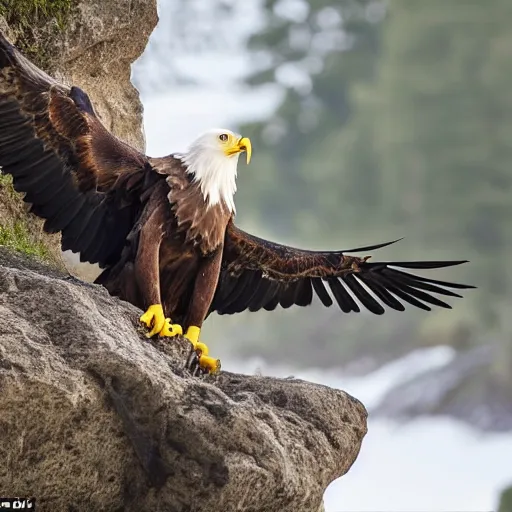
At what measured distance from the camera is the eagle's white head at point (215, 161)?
2.37 metres

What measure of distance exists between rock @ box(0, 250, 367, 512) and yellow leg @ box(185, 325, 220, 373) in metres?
0.22

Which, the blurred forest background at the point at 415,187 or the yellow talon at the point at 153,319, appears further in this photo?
the blurred forest background at the point at 415,187

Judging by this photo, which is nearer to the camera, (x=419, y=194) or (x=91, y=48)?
(x=91, y=48)

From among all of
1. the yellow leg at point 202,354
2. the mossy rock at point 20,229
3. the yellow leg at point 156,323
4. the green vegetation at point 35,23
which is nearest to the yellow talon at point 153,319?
the yellow leg at point 156,323

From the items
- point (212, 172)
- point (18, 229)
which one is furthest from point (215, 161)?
point (18, 229)

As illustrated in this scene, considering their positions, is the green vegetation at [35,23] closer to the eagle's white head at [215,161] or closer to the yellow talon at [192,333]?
the eagle's white head at [215,161]

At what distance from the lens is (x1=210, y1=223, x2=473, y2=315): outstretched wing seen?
2.54 meters

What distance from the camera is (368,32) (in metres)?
10.7

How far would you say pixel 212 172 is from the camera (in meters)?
2.38

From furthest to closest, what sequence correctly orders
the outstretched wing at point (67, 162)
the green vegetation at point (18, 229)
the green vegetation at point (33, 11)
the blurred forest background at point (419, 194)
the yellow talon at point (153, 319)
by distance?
the blurred forest background at point (419, 194)
the green vegetation at point (33, 11)
the green vegetation at point (18, 229)
the outstretched wing at point (67, 162)
the yellow talon at point (153, 319)

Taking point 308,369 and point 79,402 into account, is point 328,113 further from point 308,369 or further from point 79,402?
point 79,402

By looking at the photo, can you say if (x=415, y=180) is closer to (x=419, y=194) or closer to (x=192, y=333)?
(x=419, y=194)

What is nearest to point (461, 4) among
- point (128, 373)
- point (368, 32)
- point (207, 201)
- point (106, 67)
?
point (368, 32)

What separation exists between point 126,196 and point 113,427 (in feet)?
2.44
